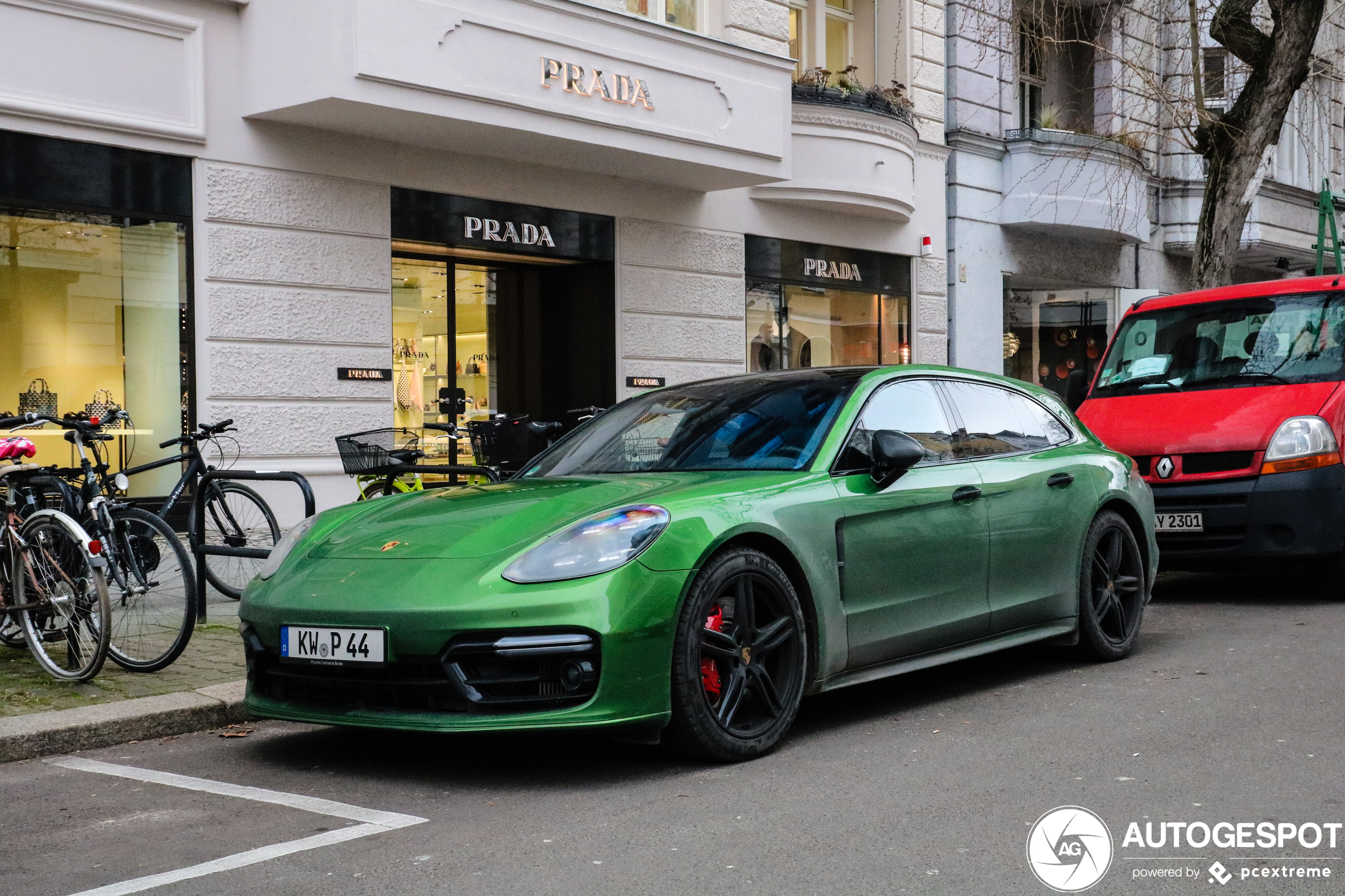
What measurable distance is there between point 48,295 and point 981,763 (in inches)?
344

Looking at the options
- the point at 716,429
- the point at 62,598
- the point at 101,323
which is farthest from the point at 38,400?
the point at 716,429

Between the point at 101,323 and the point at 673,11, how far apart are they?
7.18 m

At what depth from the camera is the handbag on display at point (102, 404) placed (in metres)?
11.2

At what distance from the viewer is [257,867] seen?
3.82 metres

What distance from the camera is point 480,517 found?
5125 mm

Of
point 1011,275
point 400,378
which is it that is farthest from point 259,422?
point 1011,275

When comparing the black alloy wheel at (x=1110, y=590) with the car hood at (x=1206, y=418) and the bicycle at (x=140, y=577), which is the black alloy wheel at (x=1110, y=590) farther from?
the bicycle at (x=140, y=577)

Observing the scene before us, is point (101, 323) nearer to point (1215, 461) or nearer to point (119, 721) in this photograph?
point (119, 721)

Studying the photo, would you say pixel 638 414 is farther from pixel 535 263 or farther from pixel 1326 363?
pixel 535 263

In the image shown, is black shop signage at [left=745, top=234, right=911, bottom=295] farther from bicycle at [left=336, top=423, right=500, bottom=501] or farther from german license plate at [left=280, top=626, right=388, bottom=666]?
german license plate at [left=280, top=626, right=388, bottom=666]

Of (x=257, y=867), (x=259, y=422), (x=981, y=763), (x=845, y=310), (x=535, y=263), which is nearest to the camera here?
(x=257, y=867)

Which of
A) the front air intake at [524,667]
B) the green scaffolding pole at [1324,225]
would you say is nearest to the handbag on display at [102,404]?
the front air intake at [524,667]

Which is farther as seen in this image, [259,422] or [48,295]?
[259,422]

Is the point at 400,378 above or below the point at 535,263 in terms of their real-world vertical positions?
below
